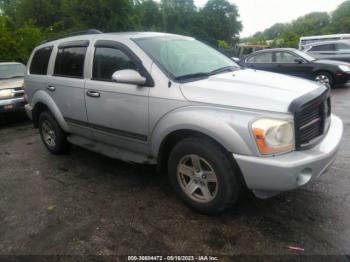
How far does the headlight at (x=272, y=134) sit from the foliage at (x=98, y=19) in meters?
3.66

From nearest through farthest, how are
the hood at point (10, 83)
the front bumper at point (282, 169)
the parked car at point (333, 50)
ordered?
the front bumper at point (282, 169), the hood at point (10, 83), the parked car at point (333, 50)

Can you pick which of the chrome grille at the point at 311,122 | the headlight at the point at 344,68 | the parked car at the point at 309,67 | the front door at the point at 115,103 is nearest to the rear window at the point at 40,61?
the front door at the point at 115,103

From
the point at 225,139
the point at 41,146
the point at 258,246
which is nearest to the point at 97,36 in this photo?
the point at 225,139

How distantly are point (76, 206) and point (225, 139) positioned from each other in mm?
1855

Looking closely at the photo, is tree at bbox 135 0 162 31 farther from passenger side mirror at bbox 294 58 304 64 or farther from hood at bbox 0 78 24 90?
hood at bbox 0 78 24 90

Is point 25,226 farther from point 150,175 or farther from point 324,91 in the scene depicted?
point 324,91

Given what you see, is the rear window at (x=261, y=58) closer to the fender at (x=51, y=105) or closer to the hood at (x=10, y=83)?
the hood at (x=10, y=83)

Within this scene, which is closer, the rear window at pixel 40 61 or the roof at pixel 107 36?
the roof at pixel 107 36

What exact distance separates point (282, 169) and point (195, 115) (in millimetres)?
884

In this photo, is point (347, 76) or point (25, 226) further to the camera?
point (347, 76)

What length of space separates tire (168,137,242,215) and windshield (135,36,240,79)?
802mm

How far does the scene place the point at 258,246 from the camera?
2.69m

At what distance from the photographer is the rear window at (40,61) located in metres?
4.95

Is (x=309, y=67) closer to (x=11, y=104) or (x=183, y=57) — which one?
(x=183, y=57)
